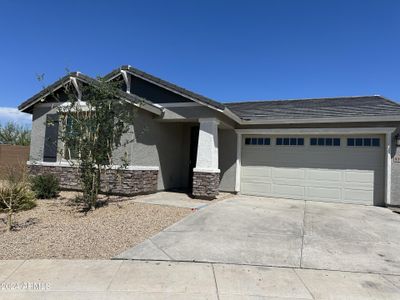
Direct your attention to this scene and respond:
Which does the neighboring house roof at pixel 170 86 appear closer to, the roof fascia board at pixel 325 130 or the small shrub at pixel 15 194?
the roof fascia board at pixel 325 130

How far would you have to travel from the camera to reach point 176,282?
434 cm

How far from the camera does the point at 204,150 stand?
36.9 ft

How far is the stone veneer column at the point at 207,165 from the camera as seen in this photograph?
10992 millimetres

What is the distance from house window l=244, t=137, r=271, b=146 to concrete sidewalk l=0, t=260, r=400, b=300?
836 cm

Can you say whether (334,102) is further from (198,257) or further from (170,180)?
(198,257)

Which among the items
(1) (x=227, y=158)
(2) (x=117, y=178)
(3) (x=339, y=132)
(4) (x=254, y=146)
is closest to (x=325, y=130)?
(3) (x=339, y=132)

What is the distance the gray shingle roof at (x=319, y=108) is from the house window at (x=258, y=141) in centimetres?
91

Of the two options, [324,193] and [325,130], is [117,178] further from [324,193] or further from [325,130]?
[325,130]

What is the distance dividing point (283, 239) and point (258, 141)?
6.96 meters

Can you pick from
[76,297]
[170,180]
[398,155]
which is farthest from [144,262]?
[398,155]

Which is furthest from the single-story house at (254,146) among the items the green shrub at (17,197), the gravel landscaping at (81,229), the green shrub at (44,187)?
the green shrub at (17,197)

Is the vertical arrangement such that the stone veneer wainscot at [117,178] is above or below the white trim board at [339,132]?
below

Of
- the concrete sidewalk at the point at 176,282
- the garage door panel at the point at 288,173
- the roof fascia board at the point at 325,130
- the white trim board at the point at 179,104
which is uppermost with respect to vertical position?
the white trim board at the point at 179,104

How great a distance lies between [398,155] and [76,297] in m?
11.3
